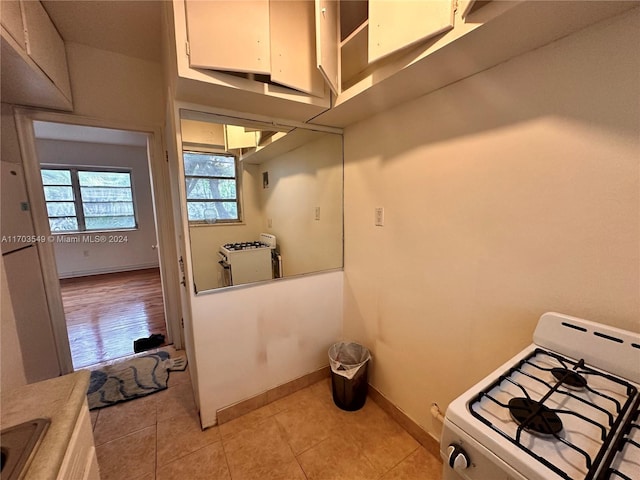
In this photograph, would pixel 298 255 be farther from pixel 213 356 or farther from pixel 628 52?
pixel 628 52

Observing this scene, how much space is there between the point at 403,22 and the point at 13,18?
66.0 inches

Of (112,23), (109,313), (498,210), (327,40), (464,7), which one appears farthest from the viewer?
(109,313)

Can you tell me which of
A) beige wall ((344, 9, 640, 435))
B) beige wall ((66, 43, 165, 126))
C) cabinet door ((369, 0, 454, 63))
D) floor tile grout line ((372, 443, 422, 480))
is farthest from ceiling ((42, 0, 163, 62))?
floor tile grout line ((372, 443, 422, 480))

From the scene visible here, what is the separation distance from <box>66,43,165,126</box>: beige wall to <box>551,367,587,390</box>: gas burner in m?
2.95

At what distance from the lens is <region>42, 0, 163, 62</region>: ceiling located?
5.08 feet

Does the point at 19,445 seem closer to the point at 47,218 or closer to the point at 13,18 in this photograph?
the point at 13,18

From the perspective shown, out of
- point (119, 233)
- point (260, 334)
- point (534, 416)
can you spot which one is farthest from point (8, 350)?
point (119, 233)

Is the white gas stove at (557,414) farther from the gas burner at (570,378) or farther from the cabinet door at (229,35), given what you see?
the cabinet door at (229,35)

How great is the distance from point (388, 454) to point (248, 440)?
0.83 m

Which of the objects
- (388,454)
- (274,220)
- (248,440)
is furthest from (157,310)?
(388,454)

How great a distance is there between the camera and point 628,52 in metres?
0.79

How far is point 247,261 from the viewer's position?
2062mm

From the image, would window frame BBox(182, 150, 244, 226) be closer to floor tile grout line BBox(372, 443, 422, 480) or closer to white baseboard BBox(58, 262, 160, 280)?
floor tile grout line BBox(372, 443, 422, 480)

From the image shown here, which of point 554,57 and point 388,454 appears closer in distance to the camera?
point 554,57
